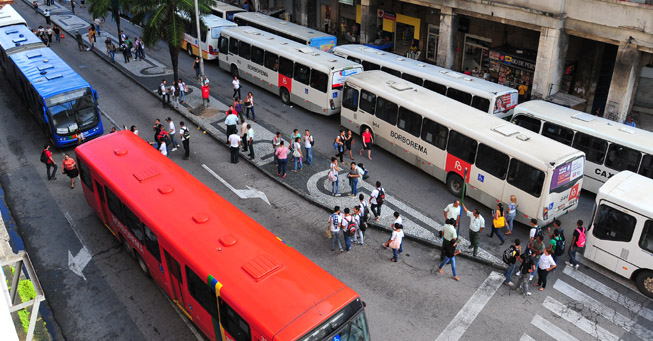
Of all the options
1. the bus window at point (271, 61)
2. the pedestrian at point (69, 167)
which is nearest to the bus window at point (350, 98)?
the bus window at point (271, 61)

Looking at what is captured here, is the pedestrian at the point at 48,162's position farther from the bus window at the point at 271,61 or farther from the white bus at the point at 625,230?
the white bus at the point at 625,230

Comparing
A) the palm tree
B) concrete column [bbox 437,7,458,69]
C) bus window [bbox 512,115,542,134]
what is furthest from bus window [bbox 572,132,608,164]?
the palm tree

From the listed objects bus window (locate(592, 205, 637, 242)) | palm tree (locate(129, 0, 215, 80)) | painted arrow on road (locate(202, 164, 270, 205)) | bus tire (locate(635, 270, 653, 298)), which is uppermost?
palm tree (locate(129, 0, 215, 80))

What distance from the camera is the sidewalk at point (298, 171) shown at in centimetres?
1858

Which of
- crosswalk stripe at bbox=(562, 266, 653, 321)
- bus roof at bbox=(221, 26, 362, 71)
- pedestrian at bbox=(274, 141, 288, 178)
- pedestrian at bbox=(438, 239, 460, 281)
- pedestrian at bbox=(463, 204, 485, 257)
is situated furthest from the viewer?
bus roof at bbox=(221, 26, 362, 71)

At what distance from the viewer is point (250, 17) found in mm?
38938

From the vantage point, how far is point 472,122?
20109 millimetres

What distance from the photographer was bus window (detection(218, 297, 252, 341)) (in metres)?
10.9

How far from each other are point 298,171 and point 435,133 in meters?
6.17

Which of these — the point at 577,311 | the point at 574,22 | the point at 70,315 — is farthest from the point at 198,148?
the point at 574,22

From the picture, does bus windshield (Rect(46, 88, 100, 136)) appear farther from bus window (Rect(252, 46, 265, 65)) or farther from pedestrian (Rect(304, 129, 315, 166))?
bus window (Rect(252, 46, 265, 65))

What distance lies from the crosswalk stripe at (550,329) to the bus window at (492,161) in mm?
5650

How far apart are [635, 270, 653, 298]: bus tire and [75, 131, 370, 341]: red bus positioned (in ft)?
32.3

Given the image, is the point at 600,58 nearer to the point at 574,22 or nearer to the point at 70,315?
the point at 574,22
